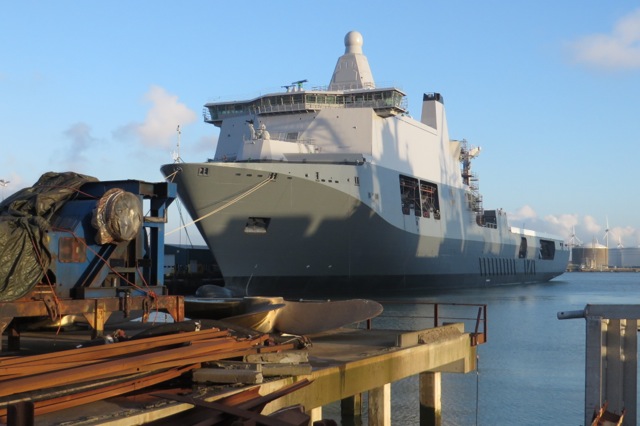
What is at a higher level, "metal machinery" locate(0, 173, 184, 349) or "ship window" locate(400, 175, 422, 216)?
"ship window" locate(400, 175, 422, 216)

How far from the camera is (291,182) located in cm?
3491

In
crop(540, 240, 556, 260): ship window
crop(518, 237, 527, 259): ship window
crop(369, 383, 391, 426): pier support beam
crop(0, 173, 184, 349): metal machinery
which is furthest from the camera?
crop(540, 240, 556, 260): ship window

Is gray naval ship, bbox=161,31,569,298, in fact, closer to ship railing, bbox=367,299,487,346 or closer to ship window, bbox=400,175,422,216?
ship window, bbox=400,175,422,216

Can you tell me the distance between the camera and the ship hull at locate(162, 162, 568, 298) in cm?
3459

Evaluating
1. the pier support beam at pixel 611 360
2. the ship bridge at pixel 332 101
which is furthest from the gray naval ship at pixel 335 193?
the pier support beam at pixel 611 360

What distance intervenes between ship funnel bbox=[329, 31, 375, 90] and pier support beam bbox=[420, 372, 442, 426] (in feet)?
119

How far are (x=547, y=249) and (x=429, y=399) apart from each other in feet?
228

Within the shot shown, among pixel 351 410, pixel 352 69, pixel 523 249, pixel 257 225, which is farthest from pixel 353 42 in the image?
pixel 351 410

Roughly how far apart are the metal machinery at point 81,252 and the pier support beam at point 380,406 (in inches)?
121

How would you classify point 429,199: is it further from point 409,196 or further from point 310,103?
point 310,103

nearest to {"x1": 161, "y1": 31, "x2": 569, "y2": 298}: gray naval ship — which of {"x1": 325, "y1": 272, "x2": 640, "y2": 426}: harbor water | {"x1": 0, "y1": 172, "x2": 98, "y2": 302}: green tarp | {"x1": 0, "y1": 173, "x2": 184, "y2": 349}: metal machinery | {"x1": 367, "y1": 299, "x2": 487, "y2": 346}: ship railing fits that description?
{"x1": 367, "y1": 299, "x2": 487, "y2": 346}: ship railing

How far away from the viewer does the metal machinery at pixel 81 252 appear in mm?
9352

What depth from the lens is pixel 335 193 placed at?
36344mm

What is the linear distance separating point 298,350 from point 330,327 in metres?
3.33
